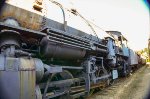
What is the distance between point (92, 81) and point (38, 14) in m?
3.97

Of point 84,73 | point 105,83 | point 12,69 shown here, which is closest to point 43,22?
point 12,69

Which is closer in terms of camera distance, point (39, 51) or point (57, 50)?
point (39, 51)

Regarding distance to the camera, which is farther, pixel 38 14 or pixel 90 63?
pixel 90 63

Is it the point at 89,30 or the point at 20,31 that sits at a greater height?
the point at 89,30

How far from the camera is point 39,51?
599 centimetres

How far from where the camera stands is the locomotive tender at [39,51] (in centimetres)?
460

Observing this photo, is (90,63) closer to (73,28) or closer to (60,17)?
(73,28)

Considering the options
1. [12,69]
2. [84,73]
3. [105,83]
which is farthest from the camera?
[105,83]

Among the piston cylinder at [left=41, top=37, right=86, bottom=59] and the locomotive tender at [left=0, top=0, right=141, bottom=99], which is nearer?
the locomotive tender at [left=0, top=0, right=141, bottom=99]

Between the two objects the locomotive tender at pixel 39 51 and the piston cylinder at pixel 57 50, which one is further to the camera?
the piston cylinder at pixel 57 50

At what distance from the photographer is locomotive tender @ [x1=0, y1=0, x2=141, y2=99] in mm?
4602

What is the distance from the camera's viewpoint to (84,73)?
8312 mm

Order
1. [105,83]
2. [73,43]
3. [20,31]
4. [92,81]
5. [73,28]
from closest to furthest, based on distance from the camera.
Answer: [20,31]
[73,43]
[73,28]
[92,81]
[105,83]

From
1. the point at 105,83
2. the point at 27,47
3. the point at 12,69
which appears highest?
the point at 27,47
